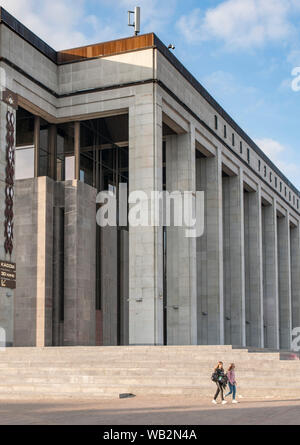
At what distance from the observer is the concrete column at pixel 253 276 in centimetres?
5747

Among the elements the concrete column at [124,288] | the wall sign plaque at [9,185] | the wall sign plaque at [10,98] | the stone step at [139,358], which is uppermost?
the wall sign plaque at [10,98]

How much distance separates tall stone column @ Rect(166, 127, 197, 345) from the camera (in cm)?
4184

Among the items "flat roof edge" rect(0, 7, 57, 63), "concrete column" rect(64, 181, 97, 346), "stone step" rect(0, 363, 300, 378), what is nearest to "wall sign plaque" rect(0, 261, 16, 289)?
"concrete column" rect(64, 181, 97, 346)

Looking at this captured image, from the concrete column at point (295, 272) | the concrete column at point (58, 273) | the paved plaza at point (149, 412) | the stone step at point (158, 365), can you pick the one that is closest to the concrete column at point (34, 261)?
the concrete column at point (58, 273)

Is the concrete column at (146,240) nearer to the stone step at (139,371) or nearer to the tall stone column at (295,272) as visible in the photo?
the stone step at (139,371)

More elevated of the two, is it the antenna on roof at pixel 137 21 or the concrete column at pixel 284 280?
the antenna on roof at pixel 137 21

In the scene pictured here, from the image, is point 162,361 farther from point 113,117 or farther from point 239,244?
point 239,244

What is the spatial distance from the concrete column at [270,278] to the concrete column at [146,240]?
27331 mm

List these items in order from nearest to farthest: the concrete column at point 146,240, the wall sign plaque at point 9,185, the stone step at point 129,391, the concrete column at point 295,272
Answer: the stone step at point 129,391 → the wall sign plaque at point 9,185 → the concrete column at point 146,240 → the concrete column at point 295,272


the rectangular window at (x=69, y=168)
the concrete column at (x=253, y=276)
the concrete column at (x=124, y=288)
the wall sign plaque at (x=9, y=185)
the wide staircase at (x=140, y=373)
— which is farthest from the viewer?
the concrete column at (x=253, y=276)

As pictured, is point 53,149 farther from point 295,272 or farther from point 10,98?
point 295,272

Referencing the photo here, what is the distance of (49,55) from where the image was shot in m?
41.4

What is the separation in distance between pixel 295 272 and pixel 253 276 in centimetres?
2036
